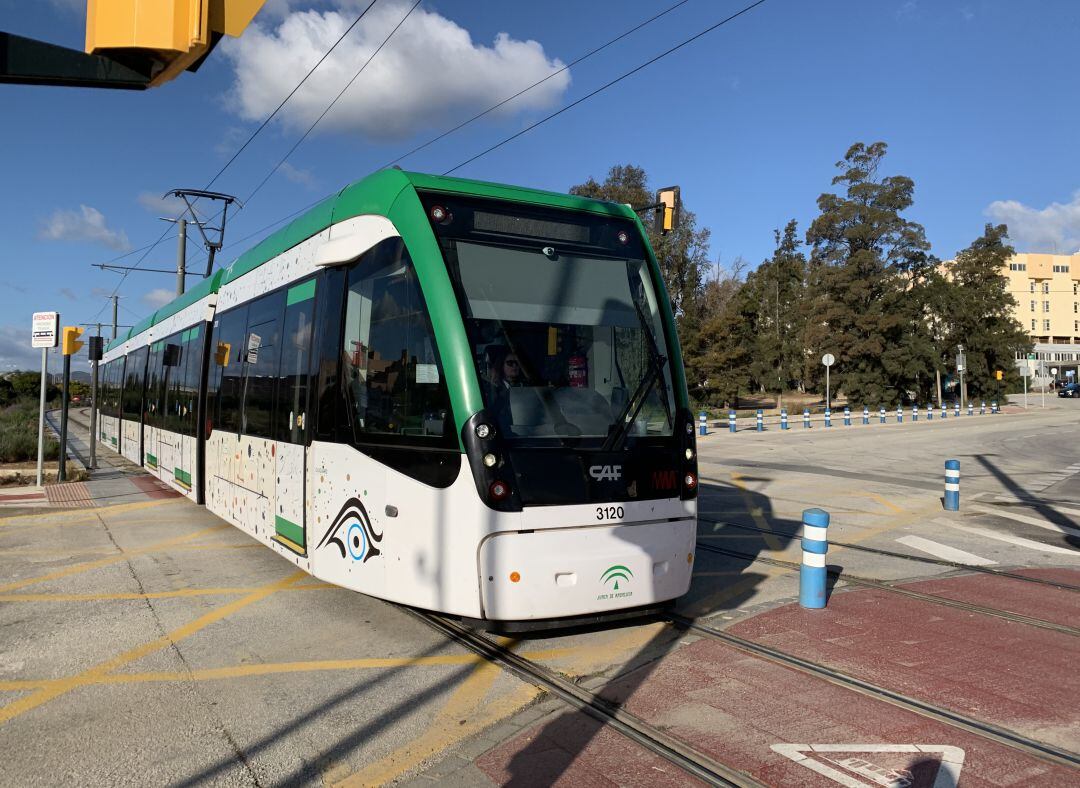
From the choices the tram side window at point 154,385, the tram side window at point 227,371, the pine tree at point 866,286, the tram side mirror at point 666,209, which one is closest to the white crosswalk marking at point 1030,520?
the tram side mirror at point 666,209

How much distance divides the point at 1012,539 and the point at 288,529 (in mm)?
8751

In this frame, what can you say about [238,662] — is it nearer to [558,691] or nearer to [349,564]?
[349,564]

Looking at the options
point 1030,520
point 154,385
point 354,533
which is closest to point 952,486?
point 1030,520

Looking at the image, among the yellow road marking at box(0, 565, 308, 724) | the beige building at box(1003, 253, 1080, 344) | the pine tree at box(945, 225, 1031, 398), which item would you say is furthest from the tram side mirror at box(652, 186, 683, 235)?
the beige building at box(1003, 253, 1080, 344)

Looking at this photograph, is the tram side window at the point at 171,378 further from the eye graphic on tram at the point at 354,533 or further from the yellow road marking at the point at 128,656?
the eye graphic on tram at the point at 354,533

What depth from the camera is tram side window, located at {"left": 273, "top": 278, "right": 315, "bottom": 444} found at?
673cm

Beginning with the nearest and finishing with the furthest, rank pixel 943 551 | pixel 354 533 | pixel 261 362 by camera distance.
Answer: pixel 354 533 < pixel 261 362 < pixel 943 551

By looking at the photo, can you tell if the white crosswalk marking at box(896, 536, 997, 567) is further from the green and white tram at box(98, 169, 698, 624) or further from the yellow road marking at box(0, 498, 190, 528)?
the yellow road marking at box(0, 498, 190, 528)

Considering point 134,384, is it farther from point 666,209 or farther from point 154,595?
point 666,209

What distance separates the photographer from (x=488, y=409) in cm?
495

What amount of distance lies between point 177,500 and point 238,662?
29.0 feet

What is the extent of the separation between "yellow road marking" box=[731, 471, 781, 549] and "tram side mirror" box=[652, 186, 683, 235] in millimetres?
5167

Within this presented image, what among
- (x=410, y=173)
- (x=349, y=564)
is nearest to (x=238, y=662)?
(x=349, y=564)

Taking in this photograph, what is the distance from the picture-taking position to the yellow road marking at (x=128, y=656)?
4.56m
